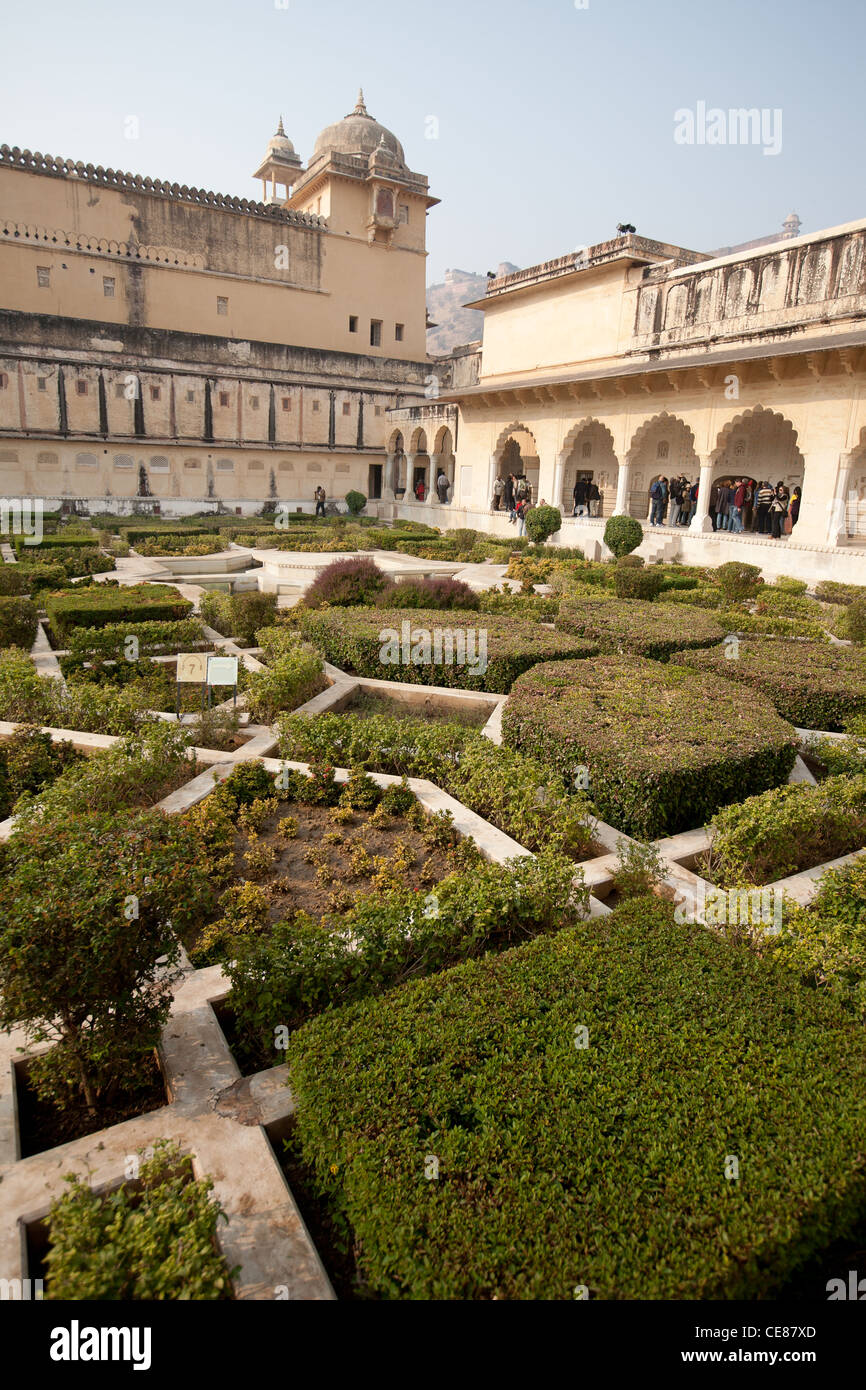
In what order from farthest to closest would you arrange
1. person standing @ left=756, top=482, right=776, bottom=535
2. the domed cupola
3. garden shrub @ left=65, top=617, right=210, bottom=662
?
the domed cupola, person standing @ left=756, top=482, right=776, bottom=535, garden shrub @ left=65, top=617, right=210, bottom=662

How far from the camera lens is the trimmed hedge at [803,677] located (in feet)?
22.9

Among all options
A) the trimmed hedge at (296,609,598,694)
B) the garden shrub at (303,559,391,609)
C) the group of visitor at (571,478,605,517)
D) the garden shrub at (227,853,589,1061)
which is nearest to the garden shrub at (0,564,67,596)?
the garden shrub at (303,559,391,609)

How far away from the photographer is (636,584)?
12188mm

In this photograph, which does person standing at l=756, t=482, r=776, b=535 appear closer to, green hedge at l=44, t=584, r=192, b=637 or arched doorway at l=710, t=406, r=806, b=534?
arched doorway at l=710, t=406, r=806, b=534

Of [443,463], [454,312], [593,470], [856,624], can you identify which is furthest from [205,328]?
[454,312]

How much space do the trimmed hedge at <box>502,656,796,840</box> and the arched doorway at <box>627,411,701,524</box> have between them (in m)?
14.9

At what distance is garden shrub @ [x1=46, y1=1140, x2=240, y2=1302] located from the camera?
76.1 inches

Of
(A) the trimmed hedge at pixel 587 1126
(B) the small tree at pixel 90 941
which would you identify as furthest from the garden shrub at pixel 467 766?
(B) the small tree at pixel 90 941

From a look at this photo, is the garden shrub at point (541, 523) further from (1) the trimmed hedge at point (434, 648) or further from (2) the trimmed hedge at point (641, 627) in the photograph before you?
(1) the trimmed hedge at point (434, 648)

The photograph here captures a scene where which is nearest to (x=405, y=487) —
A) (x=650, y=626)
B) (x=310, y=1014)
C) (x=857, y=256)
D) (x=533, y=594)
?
(x=857, y=256)

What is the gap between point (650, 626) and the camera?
919 cm

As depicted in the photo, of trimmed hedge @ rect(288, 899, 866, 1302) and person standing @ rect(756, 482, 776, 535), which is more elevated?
person standing @ rect(756, 482, 776, 535)

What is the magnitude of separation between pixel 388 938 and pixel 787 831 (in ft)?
8.11

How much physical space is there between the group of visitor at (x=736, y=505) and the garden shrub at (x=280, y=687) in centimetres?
1350
